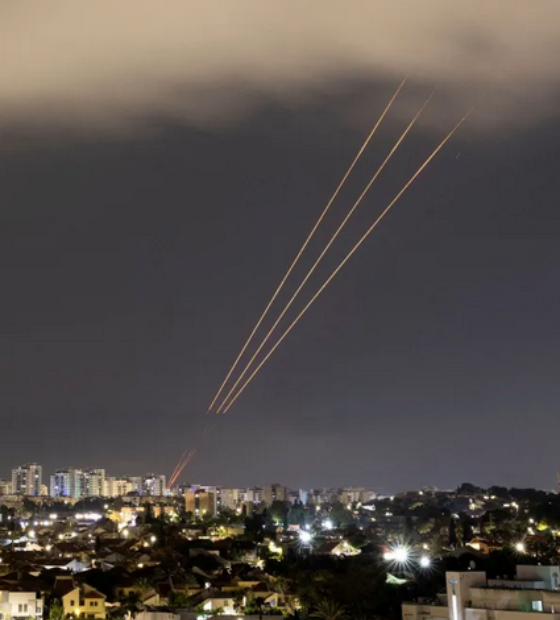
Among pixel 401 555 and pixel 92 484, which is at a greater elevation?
pixel 92 484

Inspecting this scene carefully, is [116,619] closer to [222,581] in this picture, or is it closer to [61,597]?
[61,597]

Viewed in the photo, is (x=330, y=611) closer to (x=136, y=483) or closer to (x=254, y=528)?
(x=254, y=528)

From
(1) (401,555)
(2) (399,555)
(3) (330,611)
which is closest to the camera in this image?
(3) (330,611)


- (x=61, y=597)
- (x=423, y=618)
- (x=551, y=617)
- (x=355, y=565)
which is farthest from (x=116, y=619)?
(x=551, y=617)

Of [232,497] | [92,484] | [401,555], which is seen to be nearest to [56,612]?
[401,555]

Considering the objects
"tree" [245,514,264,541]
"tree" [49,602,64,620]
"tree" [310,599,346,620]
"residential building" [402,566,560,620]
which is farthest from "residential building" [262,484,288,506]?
"residential building" [402,566,560,620]
